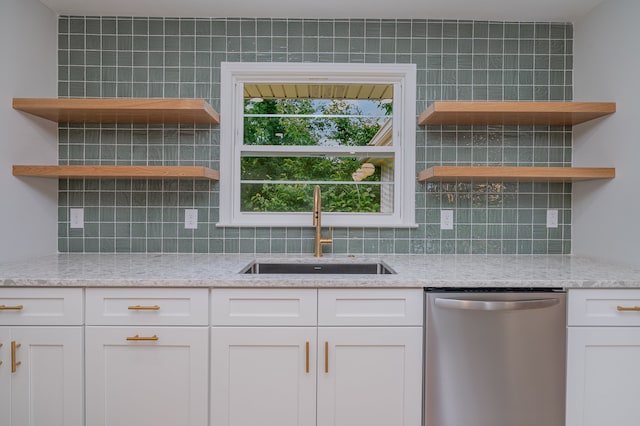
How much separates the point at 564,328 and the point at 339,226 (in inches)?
49.8

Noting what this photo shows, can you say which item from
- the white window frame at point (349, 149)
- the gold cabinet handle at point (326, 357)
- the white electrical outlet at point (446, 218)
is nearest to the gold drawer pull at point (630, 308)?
the white electrical outlet at point (446, 218)

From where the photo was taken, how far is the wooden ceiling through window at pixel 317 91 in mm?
2439

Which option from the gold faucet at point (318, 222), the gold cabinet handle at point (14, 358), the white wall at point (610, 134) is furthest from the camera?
the gold faucet at point (318, 222)

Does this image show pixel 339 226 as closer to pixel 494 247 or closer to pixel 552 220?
pixel 494 247

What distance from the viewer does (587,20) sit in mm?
2268

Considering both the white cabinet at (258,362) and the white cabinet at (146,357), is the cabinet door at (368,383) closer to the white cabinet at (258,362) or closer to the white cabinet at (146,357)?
the white cabinet at (258,362)

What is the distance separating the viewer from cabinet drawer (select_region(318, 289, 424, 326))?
1.64 metres

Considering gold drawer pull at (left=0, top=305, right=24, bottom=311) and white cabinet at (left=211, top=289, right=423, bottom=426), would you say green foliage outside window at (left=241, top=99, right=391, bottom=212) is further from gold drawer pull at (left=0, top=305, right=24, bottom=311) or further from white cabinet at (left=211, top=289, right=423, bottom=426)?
gold drawer pull at (left=0, top=305, right=24, bottom=311)

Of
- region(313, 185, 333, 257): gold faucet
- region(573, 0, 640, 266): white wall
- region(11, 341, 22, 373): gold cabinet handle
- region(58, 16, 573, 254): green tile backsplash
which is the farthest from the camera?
region(58, 16, 573, 254): green tile backsplash

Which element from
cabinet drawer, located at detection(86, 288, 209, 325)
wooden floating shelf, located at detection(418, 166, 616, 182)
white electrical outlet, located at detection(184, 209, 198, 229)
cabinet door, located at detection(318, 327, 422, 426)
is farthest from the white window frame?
cabinet door, located at detection(318, 327, 422, 426)

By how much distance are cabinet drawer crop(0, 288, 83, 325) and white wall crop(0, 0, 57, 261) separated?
19.4 inches

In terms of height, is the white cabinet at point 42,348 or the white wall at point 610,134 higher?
the white wall at point 610,134

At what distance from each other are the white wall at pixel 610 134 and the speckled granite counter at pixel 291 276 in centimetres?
17

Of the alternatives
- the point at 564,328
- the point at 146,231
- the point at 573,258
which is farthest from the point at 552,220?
the point at 146,231
